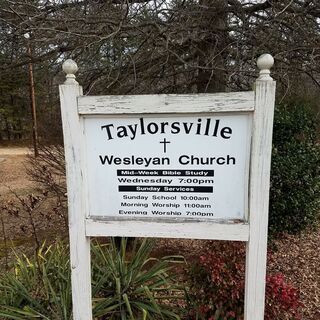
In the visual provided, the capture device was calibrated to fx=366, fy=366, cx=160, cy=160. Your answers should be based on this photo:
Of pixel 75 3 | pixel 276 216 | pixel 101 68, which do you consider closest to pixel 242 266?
pixel 276 216

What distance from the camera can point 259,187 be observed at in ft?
6.70

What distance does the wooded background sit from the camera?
4.07 meters

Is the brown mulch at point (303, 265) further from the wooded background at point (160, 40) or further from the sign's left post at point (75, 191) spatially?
the sign's left post at point (75, 191)

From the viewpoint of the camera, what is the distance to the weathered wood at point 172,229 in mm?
2092

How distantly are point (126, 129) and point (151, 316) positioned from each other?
1631 millimetres

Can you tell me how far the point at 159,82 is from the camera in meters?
5.45

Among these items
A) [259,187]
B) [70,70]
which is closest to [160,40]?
[70,70]

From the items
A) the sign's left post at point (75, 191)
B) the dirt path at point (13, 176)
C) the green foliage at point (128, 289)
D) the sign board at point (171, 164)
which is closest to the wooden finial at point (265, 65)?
the sign board at point (171, 164)

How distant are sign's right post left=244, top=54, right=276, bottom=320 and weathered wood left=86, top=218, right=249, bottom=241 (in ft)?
0.28

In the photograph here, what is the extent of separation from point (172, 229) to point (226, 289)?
0.83 m

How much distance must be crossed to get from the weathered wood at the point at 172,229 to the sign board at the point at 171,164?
0.04 m

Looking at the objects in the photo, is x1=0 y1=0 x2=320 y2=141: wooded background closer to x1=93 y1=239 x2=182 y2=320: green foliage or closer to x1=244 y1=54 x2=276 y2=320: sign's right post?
x1=244 y1=54 x2=276 y2=320: sign's right post

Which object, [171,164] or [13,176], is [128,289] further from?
[13,176]

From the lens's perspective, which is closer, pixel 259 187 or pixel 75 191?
pixel 259 187
